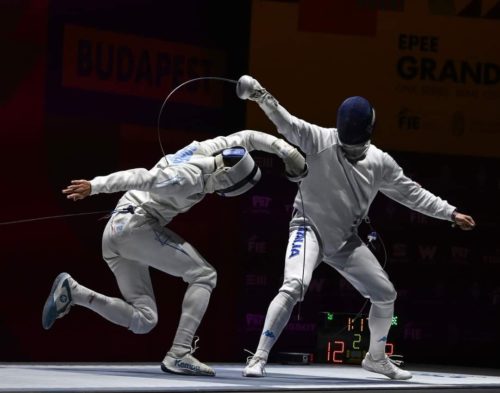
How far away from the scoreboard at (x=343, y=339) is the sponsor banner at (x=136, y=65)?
176 centimetres

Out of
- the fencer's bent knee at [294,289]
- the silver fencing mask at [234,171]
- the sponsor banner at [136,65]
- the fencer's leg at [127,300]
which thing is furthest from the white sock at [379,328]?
the sponsor banner at [136,65]

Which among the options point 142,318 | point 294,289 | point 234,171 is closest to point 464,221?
point 294,289

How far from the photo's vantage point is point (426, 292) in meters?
7.59

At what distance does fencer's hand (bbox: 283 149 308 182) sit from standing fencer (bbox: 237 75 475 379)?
227 millimetres

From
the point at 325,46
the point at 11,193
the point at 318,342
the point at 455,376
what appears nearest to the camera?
the point at 455,376

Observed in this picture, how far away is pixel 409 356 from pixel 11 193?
3133 millimetres

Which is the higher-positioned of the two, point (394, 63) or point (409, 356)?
point (394, 63)

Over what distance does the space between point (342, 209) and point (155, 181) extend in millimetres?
1019

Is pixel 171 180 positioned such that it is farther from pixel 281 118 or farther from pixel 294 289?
pixel 294 289

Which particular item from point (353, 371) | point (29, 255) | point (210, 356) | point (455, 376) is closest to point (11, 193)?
point (29, 255)

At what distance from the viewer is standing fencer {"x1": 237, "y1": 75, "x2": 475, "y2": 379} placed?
505 cm

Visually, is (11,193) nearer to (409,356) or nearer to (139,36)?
(139,36)

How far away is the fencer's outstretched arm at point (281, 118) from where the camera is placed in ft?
16.1

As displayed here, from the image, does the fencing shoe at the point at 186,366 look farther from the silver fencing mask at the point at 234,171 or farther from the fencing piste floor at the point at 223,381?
the silver fencing mask at the point at 234,171
